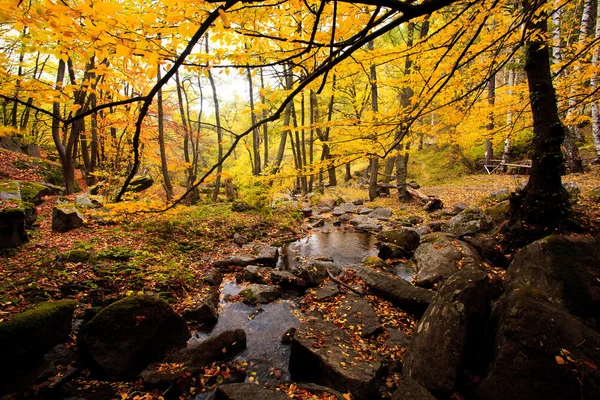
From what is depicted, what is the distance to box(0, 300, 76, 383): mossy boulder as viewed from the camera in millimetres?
3016

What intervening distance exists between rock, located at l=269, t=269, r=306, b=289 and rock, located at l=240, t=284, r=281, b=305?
345 millimetres

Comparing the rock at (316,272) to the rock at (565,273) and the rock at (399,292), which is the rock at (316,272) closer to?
the rock at (399,292)

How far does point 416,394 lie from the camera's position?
2.69m

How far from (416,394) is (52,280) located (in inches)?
232

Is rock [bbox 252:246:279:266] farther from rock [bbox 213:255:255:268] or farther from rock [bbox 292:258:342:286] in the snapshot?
rock [bbox 292:258:342:286]

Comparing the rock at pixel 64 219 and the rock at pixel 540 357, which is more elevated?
the rock at pixel 64 219

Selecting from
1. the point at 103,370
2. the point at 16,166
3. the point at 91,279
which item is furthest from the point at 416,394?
the point at 16,166

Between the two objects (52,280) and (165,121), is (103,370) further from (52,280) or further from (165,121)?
(165,121)

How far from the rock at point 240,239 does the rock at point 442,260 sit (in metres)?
5.59

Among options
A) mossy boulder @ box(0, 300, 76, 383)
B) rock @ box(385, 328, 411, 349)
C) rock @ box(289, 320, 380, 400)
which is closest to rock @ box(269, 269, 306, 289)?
rock @ box(289, 320, 380, 400)

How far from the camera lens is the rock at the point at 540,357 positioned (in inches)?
94.4

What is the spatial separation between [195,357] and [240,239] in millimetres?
5686

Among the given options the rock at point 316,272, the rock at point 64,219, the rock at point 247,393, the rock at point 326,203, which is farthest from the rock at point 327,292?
the rock at point 326,203

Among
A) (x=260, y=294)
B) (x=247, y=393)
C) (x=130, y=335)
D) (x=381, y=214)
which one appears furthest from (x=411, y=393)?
(x=381, y=214)
